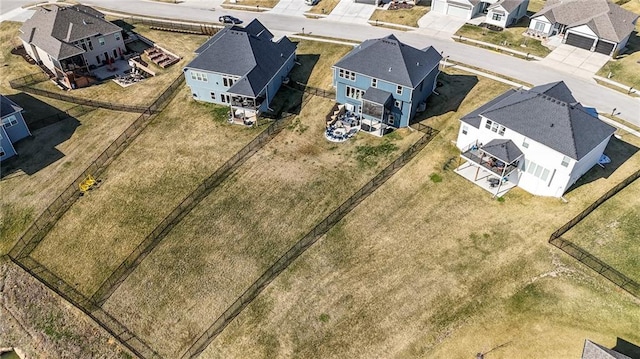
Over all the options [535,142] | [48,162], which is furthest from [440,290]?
[48,162]

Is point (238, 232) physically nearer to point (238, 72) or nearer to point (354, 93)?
point (238, 72)

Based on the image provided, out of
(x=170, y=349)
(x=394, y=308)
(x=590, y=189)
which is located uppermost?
(x=590, y=189)

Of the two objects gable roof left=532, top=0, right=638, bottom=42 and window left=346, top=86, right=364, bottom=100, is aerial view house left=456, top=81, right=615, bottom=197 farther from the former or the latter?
gable roof left=532, top=0, right=638, bottom=42

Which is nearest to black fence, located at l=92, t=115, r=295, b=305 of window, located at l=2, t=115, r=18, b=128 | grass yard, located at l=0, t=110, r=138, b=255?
grass yard, located at l=0, t=110, r=138, b=255

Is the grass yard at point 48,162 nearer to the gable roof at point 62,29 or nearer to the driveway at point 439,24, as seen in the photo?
the gable roof at point 62,29

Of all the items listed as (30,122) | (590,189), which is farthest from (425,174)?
(30,122)

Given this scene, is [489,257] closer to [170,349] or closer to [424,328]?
[424,328]

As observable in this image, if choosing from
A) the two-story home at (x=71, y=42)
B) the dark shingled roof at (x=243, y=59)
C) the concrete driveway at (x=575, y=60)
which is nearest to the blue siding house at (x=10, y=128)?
the two-story home at (x=71, y=42)
